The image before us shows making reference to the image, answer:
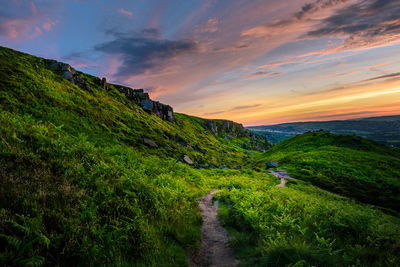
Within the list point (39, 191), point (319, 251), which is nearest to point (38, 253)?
point (39, 191)

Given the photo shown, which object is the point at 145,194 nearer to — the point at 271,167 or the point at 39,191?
the point at 39,191

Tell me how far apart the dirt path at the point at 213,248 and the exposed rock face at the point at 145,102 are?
66.7 meters

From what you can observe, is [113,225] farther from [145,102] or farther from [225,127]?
[225,127]

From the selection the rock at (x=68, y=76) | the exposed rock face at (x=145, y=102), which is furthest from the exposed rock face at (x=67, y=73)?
the exposed rock face at (x=145, y=102)

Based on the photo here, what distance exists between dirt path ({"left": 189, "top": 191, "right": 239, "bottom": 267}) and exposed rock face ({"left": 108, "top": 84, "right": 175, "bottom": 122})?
2628 inches

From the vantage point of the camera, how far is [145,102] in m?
72.1

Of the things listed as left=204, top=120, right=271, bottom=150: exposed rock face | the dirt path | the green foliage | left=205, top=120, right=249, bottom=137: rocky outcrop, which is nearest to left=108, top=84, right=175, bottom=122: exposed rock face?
left=204, top=120, right=271, bottom=150: exposed rock face

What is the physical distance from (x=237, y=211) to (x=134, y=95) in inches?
2850

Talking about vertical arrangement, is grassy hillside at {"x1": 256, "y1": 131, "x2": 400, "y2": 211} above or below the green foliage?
below

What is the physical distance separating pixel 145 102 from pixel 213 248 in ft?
236

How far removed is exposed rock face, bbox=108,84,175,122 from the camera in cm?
7031

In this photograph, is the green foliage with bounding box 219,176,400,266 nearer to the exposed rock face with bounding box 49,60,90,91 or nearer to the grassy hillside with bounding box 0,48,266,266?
the grassy hillside with bounding box 0,48,266,266

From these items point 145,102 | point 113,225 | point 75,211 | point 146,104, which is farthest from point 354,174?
point 145,102

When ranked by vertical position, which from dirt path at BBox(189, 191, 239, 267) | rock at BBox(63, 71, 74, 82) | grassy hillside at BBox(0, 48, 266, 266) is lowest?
dirt path at BBox(189, 191, 239, 267)
